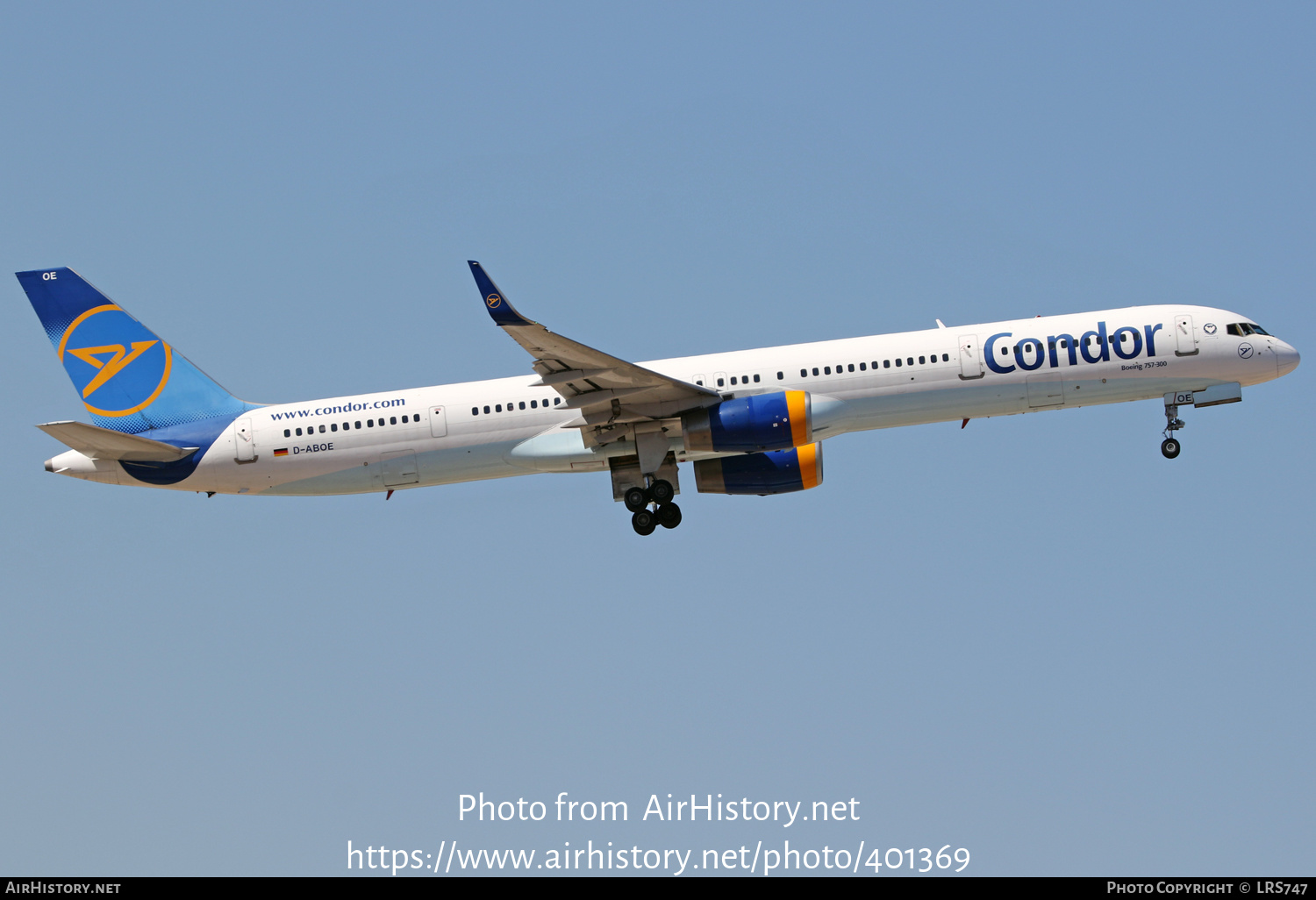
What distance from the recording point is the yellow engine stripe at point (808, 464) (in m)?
41.9

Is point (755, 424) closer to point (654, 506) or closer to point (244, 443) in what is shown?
point (654, 506)

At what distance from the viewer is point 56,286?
42.5m

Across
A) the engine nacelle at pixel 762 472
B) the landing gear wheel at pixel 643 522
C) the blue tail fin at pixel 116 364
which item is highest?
the blue tail fin at pixel 116 364

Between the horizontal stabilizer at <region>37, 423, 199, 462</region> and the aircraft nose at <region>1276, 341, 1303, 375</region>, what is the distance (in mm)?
31575

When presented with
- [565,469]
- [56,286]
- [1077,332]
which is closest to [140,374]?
[56,286]

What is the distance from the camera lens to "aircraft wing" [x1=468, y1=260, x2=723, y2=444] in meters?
35.4

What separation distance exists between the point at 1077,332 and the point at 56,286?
1208 inches

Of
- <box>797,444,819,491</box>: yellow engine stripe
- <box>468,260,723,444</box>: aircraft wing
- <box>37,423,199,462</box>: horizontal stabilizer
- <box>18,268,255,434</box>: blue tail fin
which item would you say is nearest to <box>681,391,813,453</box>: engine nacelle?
<box>468,260,723,444</box>: aircraft wing

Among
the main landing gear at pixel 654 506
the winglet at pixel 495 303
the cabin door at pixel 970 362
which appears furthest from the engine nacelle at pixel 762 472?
the winglet at pixel 495 303

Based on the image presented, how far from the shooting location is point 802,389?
127ft

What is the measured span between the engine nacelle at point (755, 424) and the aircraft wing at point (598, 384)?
0.62m

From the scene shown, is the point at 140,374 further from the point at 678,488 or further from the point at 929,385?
the point at 929,385

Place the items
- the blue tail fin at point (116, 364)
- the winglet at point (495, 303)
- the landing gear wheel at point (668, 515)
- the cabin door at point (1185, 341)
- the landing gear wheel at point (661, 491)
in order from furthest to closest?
the blue tail fin at point (116, 364), the landing gear wheel at point (668, 515), the landing gear wheel at point (661, 491), the cabin door at point (1185, 341), the winglet at point (495, 303)

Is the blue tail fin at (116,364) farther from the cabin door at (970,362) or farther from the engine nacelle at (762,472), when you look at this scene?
the cabin door at (970,362)
